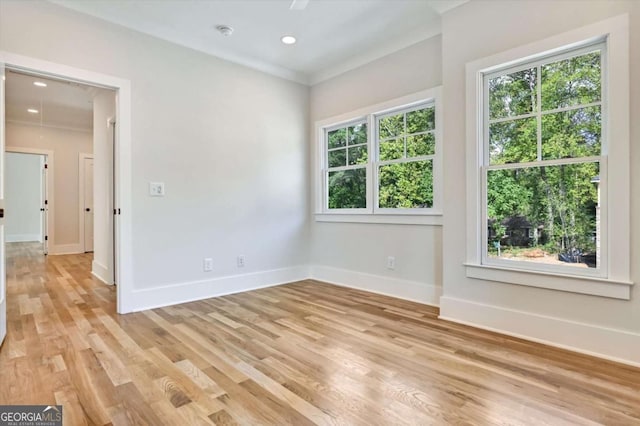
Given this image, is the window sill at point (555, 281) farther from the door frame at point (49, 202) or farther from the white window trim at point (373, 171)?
the door frame at point (49, 202)

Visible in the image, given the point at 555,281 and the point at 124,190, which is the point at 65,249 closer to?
the point at 124,190

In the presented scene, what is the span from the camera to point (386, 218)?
3781mm

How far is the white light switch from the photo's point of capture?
Result: 131 inches

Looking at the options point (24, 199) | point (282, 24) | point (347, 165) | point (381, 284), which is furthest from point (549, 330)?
point (24, 199)

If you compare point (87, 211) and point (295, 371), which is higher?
point (87, 211)

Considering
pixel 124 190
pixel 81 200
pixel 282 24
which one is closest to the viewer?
pixel 124 190

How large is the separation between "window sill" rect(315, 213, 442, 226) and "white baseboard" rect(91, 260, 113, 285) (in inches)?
108

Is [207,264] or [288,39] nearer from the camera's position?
[288,39]

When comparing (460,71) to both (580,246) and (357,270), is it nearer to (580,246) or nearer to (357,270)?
(580,246)

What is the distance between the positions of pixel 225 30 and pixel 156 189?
1.70m

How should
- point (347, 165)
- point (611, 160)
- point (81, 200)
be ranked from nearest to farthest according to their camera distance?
point (611, 160)
point (347, 165)
point (81, 200)

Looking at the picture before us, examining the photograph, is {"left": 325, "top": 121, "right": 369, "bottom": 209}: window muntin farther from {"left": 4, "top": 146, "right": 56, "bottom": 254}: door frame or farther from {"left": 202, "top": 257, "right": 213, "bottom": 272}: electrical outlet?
{"left": 4, "top": 146, "right": 56, "bottom": 254}: door frame

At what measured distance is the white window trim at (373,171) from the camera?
3.35 meters

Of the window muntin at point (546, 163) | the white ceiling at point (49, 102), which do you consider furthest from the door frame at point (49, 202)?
the window muntin at point (546, 163)
